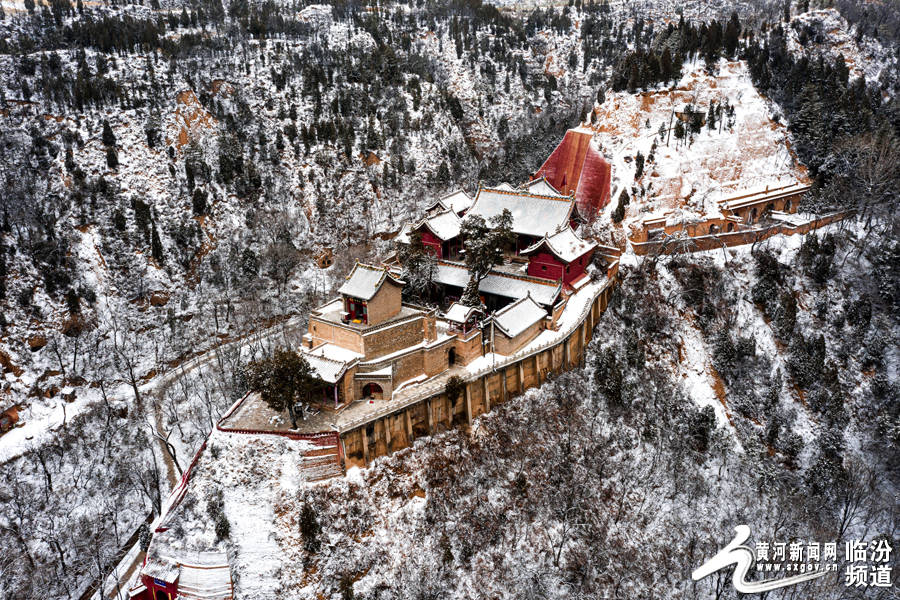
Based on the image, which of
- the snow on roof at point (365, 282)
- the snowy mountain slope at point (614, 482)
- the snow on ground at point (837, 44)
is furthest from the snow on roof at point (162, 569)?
the snow on ground at point (837, 44)

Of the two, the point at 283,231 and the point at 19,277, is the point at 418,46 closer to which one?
the point at 283,231

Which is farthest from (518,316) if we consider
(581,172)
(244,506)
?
(581,172)

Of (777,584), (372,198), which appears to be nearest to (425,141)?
(372,198)

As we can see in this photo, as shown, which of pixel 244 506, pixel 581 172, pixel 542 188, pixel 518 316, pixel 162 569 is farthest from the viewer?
pixel 581 172

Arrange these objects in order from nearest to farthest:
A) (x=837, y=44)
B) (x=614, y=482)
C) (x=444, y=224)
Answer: (x=614, y=482) → (x=444, y=224) → (x=837, y=44)

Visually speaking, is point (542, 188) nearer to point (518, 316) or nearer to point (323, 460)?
point (518, 316)

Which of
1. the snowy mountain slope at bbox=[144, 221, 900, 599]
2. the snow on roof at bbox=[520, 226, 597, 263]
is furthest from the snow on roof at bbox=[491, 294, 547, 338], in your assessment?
the snowy mountain slope at bbox=[144, 221, 900, 599]

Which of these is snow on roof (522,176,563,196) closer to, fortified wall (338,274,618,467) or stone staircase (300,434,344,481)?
fortified wall (338,274,618,467)

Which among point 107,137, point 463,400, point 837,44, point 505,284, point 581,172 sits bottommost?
point 463,400
